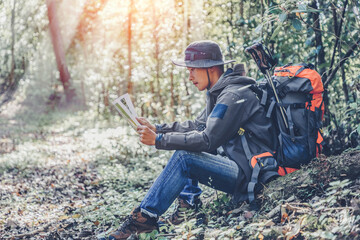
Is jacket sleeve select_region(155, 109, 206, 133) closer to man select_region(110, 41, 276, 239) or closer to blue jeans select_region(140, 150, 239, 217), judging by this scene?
man select_region(110, 41, 276, 239)

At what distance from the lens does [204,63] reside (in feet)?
12.1

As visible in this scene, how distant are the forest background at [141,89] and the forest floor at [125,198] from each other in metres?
0.03

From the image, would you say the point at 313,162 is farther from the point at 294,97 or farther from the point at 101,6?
the point at 101,6

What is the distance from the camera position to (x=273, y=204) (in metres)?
3.27

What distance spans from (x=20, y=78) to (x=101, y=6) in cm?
1021

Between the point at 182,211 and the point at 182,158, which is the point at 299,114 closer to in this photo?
the point at 182,158

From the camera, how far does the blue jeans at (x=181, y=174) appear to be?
339 centimetres

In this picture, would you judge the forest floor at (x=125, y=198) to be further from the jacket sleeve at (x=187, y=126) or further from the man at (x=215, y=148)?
the jacket sleeve at (x=187, y=126)

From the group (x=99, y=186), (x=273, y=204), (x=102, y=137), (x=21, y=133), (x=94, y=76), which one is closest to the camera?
(x=273, y=204)

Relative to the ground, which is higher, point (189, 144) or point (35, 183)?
point (189, 144)

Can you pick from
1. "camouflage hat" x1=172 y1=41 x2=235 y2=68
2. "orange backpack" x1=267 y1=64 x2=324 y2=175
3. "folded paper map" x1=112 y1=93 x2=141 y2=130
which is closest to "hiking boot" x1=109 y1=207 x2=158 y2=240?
"folded paper map" x1=112 y1=93 x2=141 y2=130

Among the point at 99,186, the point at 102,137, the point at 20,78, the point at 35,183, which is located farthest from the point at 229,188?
the point at 20,78

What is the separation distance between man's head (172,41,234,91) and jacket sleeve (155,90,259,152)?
39cm

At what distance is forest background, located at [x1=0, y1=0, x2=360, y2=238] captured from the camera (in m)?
4.60
